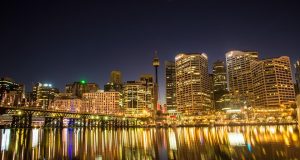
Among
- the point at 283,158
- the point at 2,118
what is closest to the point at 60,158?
the point at 283,158

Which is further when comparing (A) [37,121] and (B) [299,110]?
(A) [37,121]

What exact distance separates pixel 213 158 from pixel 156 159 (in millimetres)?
7260

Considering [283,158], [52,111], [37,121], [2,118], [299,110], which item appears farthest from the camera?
[37,121]

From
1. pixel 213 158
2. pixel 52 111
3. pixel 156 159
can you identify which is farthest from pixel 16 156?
pixel 52 111

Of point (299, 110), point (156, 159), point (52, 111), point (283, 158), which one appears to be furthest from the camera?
point (52, 111)

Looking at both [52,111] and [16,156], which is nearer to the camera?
[16,156]

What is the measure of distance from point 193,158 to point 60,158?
17120 millimetres

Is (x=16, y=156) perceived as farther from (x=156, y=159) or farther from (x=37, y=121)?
(x=37, y=121)

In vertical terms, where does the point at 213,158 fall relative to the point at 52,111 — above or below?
below

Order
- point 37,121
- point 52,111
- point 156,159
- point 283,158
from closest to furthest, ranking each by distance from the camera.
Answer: point 283,158
point 156,159
point 52,111
point 37,121

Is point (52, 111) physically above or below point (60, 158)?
above

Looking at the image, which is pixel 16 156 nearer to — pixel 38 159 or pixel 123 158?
pixel 38 159

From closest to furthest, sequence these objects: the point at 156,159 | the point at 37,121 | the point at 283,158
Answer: the point at 283,158 → the point at 156,159 → the point at 37,121

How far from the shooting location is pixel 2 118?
168000mm
